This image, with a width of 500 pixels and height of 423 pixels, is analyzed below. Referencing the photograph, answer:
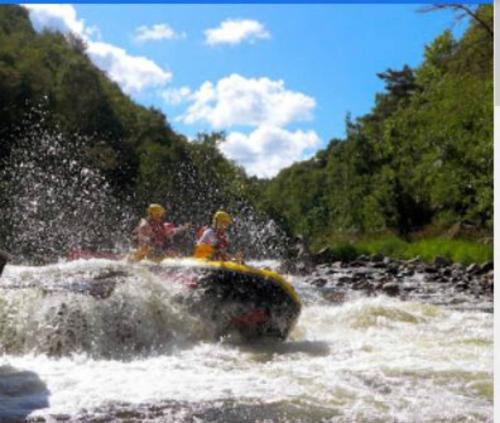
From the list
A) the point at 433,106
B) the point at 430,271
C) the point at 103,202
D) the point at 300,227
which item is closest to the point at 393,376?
the point at 430,271

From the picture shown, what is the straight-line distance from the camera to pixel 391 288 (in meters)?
10.5

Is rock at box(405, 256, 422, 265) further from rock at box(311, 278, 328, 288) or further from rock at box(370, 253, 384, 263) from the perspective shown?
rock at box(311, 278, 328, 288)

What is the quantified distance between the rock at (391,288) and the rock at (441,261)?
10.7ft

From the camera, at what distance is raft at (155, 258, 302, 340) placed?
5512 millimetres

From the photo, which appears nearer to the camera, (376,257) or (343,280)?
(343,280)

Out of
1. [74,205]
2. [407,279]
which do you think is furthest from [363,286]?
[74,205]

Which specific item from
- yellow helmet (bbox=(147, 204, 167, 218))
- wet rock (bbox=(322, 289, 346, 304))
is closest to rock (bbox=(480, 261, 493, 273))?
wet rock (bbox=(322, 289, 346, 304))

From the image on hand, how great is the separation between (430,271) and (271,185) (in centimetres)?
2418

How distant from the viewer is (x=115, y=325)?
5.27m

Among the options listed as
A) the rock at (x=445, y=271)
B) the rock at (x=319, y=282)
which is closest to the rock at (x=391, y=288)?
the rock at (x=319, y=282)

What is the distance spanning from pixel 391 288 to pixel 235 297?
535 cm

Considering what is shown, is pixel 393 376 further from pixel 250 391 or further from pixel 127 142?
pixel 127 142

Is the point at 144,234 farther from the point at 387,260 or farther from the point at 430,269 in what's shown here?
the point at 387,260

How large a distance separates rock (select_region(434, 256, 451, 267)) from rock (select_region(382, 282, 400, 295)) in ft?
10.7
